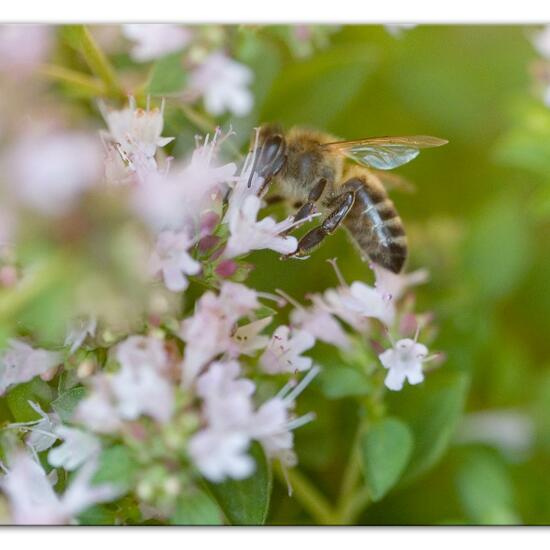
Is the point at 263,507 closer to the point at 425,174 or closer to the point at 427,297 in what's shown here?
the point at 427,297

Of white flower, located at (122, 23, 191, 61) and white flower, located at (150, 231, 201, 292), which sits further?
white flower, located at (122, 23, 191, 61)

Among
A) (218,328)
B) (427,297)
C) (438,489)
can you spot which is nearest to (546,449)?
(438,489)

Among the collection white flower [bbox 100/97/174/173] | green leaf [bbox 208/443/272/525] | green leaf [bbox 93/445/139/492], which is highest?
white flower [bbox 100/97/174/173]

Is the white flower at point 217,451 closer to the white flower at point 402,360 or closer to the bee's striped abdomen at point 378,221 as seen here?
the white flower at point 402,360

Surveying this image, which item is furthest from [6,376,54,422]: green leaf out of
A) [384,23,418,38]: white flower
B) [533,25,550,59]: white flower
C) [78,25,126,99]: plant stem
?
Answer: [533,25,550,59]: white flower

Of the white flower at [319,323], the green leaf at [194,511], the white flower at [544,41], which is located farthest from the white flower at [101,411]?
the white flower at [544,41]

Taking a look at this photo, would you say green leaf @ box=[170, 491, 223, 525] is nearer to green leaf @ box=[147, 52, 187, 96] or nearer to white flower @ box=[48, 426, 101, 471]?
white flower @ box=[48, 426, 101, 471]
